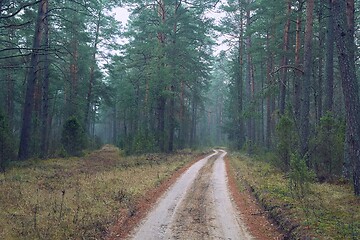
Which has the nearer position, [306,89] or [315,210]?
[315,210]

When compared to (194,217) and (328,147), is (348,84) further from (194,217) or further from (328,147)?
(194,217)

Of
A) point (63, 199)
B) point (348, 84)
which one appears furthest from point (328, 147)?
point (63, 199)

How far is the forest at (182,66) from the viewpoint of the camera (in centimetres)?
1226

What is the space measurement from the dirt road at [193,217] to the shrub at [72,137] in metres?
10.9

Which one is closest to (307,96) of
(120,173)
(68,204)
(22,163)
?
(120,173)

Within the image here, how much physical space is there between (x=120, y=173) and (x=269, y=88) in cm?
775

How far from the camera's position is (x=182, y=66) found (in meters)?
27.6

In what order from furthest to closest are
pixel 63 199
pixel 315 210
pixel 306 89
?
pixel 306 89 < pixel 63 199 < pixel 315 210

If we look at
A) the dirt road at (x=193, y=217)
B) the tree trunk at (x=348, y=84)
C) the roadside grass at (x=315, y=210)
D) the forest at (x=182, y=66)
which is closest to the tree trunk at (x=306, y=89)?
the forest at (x=182, y=66)

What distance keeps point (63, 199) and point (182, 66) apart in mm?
19506

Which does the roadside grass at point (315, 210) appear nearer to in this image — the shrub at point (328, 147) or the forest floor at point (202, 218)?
the forest floor at point (202, 218)

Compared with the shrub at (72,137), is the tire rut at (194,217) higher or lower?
lower

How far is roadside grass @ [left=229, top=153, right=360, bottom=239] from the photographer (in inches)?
262

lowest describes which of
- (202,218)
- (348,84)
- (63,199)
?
(202,218)
